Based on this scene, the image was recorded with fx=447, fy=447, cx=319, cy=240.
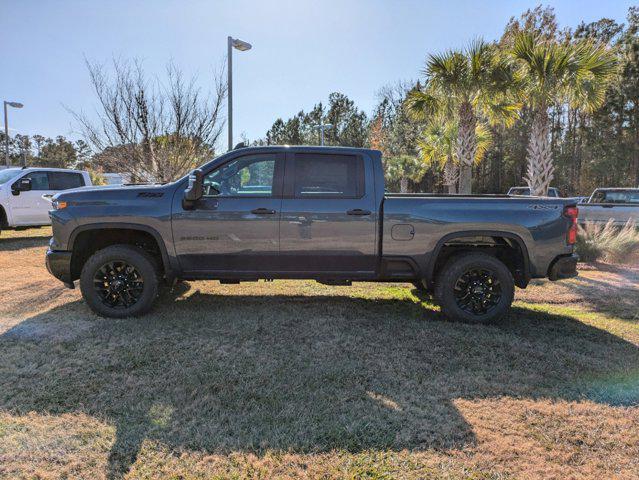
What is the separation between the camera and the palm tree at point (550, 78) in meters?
9.94

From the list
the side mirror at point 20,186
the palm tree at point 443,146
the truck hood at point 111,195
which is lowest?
the truck hood at point 111,195

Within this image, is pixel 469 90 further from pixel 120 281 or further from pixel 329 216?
pixel 120 281

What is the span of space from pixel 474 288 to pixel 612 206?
441 inches

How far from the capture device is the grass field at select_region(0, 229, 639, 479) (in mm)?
2637

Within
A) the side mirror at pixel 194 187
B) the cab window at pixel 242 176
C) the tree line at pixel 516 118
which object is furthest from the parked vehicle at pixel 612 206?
the side mirror at pixel 194 187

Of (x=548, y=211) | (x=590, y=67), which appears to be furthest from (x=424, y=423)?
(x=590, y=67)

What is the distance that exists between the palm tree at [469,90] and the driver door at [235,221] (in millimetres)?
7778

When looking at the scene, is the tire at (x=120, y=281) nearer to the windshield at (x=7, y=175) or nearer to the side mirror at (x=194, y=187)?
the side mirror at (x=194, y=187)

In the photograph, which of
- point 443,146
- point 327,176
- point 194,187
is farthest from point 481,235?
point 443,146

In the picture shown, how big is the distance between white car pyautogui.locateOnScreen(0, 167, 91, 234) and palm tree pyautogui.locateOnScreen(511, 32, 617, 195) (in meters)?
11.9

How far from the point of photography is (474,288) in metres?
5.02

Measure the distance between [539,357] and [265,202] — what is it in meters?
3.12

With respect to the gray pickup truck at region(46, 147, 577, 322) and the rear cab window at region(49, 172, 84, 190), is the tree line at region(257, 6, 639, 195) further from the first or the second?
the rear cab window at region(49, 172, 84, 190)

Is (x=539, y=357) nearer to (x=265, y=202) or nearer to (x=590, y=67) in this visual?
(x=265, y=202)
